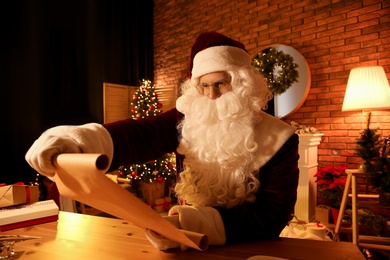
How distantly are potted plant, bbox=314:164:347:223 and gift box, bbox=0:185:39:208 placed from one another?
9.12 feet

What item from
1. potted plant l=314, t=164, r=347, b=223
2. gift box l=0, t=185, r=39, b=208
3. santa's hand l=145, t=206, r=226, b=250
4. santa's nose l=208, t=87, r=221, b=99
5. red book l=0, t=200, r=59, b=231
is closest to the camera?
santa's hand l=145, t=206, r=226, b=250

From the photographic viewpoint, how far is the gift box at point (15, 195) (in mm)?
1120

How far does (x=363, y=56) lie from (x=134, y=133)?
3026mm

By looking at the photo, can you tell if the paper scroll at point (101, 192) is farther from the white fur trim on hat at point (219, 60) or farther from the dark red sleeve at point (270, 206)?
the white fur trim on hat at point (219, 60)

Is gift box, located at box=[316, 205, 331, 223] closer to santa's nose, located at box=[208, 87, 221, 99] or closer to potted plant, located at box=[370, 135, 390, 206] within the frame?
potted plant, located at box=[370, 135, 390, 206]

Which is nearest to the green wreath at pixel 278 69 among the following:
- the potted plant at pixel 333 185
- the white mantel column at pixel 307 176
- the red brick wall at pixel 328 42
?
the red brick wall at pixel 328 42

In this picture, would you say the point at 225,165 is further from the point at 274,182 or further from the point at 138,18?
the point at 138,18

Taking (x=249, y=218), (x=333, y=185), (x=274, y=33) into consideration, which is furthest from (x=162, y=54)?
(x=249, y=218)

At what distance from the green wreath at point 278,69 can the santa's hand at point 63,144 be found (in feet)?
9.74

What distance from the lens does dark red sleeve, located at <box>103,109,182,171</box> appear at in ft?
3.44

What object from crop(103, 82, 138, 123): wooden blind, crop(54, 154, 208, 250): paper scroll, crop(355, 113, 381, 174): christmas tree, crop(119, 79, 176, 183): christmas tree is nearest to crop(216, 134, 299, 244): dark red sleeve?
crop(54, 154, 208, 250): paper scroll

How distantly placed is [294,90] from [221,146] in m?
2.70

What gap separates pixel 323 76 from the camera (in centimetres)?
341

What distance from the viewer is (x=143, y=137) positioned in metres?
1.19
